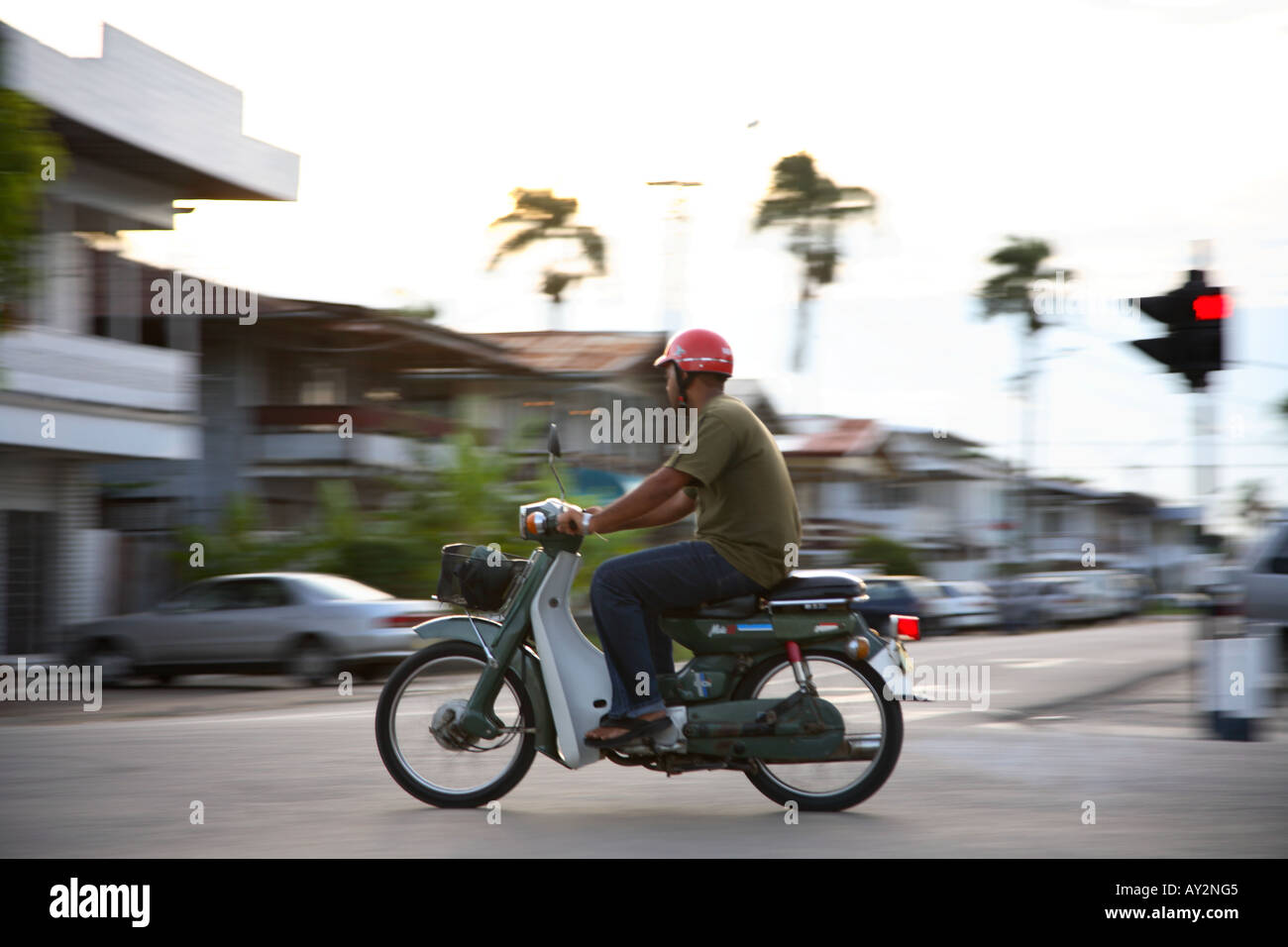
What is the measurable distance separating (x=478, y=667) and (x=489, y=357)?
1173 inches

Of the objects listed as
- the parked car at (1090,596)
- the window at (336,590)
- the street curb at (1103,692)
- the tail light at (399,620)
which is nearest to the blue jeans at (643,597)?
the street curb at (1103,692)

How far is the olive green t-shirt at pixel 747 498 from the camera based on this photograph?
20.4 ft

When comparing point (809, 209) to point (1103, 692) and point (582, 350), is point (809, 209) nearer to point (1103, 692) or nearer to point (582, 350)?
point (582, 350)

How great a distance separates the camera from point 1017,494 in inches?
2707

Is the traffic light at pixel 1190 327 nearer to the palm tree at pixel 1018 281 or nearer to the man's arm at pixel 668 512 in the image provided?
the man's arm at pixel 668 512

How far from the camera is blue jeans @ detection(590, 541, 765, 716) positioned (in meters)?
6.17

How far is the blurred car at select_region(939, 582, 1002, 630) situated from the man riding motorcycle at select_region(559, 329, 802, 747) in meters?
33.1

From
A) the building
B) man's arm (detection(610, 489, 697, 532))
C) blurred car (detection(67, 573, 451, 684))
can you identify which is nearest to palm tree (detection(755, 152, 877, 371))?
the building

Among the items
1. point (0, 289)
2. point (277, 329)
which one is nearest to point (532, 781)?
point (0, 289)

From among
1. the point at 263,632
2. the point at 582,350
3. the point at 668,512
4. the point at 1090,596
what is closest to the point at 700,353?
the point at 668,512

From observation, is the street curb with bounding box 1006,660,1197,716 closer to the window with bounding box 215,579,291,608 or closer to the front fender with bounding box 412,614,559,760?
the front fender with bounding box 412,614,559,760
